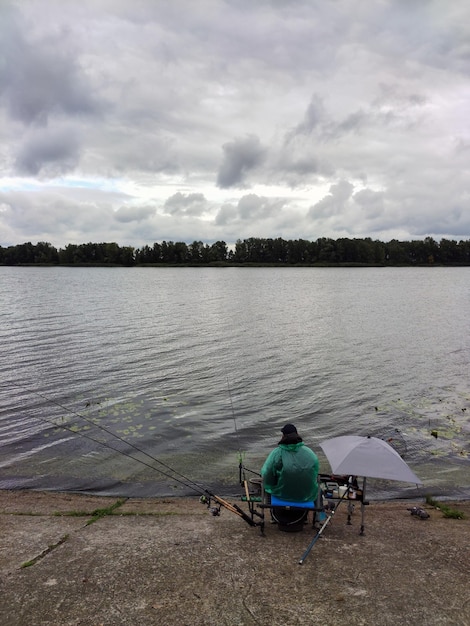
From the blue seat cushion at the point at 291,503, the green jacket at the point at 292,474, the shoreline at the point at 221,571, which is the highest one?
the green jacket at the point at 292,474

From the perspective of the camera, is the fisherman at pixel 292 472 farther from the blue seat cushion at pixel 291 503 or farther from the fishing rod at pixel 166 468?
the fishing rod at pixel 166 468

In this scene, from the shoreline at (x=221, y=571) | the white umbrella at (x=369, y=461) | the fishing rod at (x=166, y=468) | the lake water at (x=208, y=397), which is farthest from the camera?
the lake water at (x=208, y=397)

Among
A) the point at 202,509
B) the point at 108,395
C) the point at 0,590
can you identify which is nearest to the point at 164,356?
the point at 108,395

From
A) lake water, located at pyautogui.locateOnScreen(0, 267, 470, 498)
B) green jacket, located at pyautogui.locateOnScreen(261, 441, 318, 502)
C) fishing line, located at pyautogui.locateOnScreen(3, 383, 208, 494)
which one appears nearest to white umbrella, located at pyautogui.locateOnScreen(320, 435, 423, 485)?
green jacket, located at pyautogui.locateOnScreen(261, 441, 318, 502)

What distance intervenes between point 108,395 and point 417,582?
1683 centimetres

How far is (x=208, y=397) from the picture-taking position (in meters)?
22.3

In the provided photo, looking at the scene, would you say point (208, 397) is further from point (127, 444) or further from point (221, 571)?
point (221, 571)

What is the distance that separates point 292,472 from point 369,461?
151 cm

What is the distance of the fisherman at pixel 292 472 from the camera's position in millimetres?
9289

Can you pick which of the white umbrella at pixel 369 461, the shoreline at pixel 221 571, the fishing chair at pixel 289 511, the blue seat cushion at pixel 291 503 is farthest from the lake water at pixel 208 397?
the white umbrella at pixel 369 461

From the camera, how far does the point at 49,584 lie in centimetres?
759

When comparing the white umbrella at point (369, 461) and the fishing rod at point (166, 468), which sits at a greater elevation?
the white umbrella at point (369, 461)

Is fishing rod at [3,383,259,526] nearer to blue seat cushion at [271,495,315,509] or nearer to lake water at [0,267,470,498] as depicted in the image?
lake water at [0,267,470,498]

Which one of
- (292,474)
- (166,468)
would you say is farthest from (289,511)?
(166,468)
